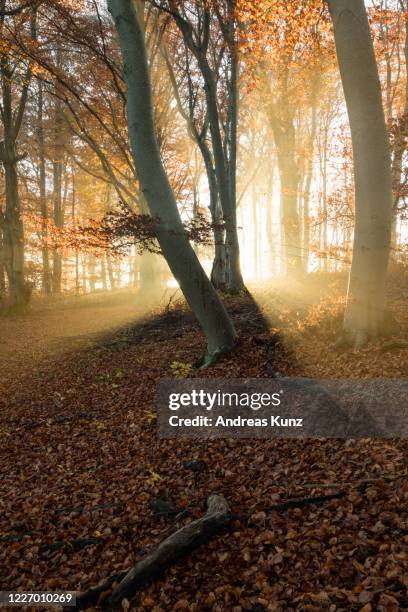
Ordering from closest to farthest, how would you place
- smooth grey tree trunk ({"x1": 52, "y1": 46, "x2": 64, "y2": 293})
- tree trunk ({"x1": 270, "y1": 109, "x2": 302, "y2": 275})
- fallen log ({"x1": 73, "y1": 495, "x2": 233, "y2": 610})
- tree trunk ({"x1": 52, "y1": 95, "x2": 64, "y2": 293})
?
fallen log ({"x1": 73, "y1": 495, "x2": 233, "y2": 610}) < tree trunk ({"x1": 270, "y1": 109, "x2": 302, "y2": 275}) < smooth grey tree trunk ({"x1": 52, "y1": 46, "x2": 64, "y2": 293}) < tree trunk ({"x1": 52, "y1": 95, "x2": 64, "y2": 293})

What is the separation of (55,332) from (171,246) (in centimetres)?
769

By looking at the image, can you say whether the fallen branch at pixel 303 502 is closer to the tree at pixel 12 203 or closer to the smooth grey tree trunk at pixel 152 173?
the smooth grey tree trunk at pixel 152 173

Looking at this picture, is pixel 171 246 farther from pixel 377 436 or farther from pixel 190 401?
pixel 377 436

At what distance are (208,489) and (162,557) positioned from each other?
1.06 meters

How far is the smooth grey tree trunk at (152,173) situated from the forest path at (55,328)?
4.64 meters

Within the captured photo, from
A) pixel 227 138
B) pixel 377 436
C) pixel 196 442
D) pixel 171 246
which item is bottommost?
pixel 196 442

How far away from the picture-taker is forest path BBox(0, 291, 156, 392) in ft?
32.8

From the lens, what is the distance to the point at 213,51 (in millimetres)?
11117

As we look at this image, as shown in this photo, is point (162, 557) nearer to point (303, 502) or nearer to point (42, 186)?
point (303, 502)

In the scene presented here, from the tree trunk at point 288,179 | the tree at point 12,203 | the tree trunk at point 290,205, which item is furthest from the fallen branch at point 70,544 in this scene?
the tree at point 12,203

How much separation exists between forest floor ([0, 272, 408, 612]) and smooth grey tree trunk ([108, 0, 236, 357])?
1.20 m

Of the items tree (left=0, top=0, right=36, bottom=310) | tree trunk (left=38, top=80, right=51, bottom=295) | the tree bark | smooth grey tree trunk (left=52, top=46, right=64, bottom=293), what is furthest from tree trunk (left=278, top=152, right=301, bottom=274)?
the tree bark

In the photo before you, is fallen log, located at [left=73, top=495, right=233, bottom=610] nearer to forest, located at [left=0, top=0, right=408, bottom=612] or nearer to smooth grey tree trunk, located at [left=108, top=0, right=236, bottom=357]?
forest, located at [left=0, top=0, right=408, bottom=612]

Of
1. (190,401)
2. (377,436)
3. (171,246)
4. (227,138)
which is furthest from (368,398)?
(227,138)
